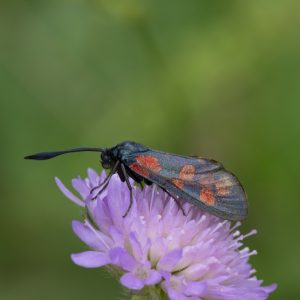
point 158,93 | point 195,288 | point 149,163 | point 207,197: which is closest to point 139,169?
point 149,163

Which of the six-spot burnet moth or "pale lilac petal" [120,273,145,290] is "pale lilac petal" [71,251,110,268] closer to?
"pale lilac petal" [120,273,145,290]

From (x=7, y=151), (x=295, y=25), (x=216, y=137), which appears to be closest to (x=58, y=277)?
(x=7, y=151)

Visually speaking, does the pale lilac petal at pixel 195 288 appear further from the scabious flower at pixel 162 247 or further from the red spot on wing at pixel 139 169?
the red spot on wing at pixel 139 169

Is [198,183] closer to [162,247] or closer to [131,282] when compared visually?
[162,247]

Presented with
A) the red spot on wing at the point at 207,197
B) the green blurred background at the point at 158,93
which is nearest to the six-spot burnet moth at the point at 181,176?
the red spot on wing at the point at 207,197

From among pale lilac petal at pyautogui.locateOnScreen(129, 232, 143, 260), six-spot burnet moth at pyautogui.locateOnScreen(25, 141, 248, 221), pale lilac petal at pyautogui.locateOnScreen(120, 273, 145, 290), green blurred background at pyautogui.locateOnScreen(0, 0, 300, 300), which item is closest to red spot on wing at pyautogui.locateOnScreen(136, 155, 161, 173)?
six-spot burnet moth at pyautogui.locateOnScreen(25, 141, 248, 221)

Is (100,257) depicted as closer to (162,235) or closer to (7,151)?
(162,235)
